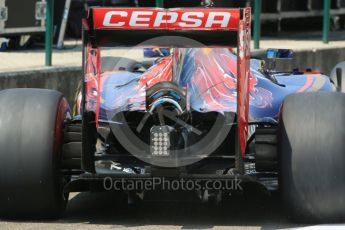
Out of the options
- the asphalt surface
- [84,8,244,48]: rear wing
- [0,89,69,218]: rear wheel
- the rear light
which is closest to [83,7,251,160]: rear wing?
[84,8,244,48]: rear wing

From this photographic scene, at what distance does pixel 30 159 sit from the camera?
728 centimetres

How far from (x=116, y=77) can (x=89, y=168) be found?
1.90m

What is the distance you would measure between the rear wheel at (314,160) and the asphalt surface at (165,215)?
20 cm

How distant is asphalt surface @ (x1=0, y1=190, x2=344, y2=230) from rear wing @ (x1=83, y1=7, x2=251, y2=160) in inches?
28.3

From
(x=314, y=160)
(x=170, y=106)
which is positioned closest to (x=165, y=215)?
(x=170, y=106)

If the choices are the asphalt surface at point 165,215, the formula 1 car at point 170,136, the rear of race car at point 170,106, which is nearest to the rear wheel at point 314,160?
the formula 1 car at point 170,136

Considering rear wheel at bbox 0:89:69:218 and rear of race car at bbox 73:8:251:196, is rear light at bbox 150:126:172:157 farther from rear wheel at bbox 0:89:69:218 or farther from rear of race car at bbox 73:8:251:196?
rear wheel at bbox 0:89:69:218

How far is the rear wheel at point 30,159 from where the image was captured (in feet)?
23.9

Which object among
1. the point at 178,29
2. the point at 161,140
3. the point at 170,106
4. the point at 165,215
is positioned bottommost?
the point at 165,215

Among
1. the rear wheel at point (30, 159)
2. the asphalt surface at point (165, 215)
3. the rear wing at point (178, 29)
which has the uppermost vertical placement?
the rear wing at point (178, 29)

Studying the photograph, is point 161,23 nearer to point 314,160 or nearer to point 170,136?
point 170,136

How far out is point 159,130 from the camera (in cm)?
706

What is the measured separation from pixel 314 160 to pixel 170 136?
3.32 feet

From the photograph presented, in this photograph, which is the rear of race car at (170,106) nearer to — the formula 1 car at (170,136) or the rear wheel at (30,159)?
the formula 1 car at (170,136)
